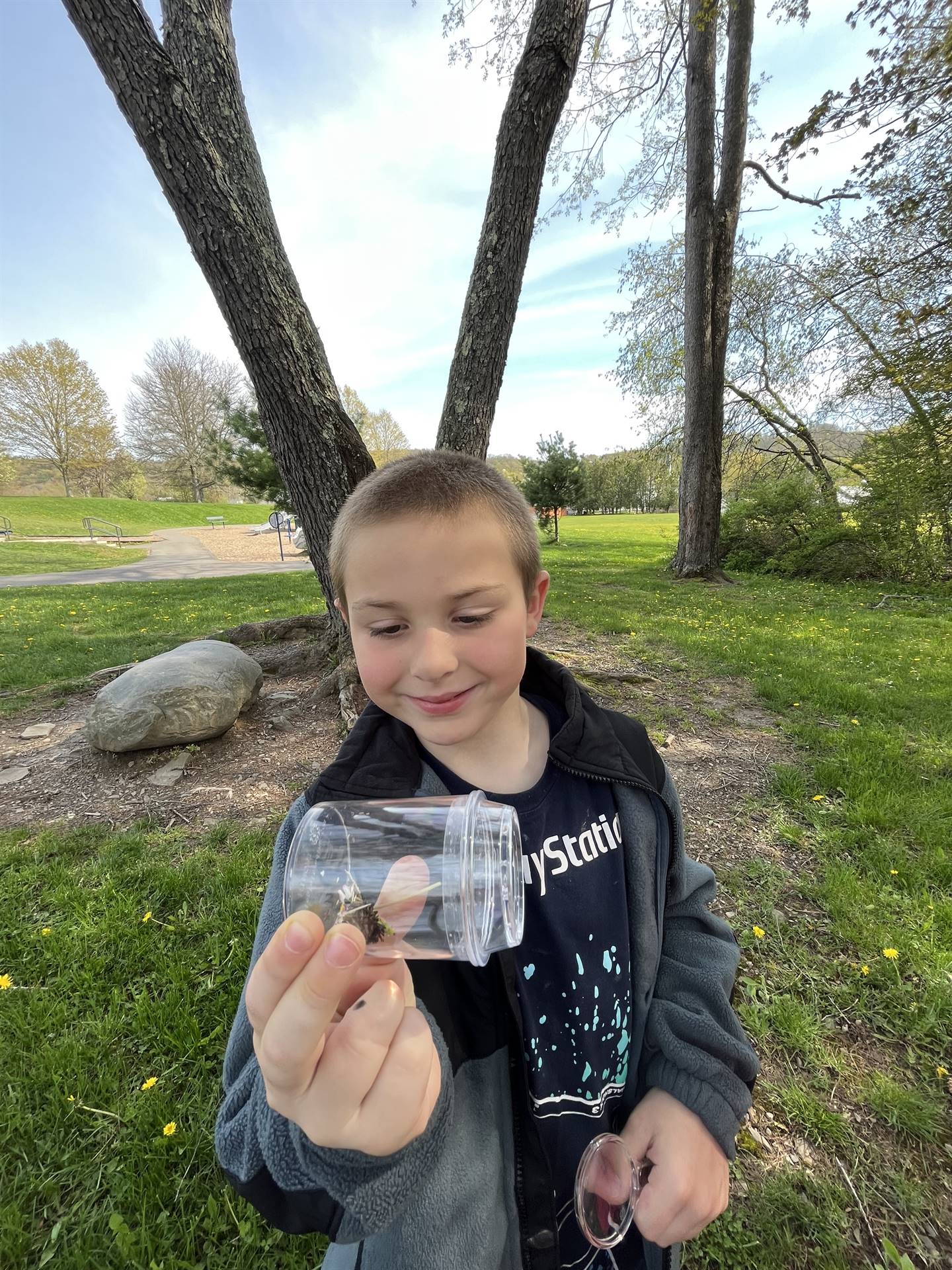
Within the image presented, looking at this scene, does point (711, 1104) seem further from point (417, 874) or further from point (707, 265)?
point (707, 265)

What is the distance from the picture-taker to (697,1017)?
52.3 inches

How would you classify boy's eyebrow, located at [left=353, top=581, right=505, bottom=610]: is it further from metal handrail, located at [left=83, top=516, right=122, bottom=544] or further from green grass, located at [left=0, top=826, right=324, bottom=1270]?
metal handrail, located at [left=83, top=516, right=122, bottom=544]

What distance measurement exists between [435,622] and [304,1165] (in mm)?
1002

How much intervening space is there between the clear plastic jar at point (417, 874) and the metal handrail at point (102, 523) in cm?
3423

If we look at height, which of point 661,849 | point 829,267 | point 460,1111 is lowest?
point 460,1111

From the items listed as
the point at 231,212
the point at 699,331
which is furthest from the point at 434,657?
the point at 699,331

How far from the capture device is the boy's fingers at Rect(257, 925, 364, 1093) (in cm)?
72

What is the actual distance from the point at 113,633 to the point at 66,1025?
8001 mm

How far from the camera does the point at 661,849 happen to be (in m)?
1.49

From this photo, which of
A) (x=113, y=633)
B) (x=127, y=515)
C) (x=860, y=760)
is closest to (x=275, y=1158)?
(x=860, y=760)

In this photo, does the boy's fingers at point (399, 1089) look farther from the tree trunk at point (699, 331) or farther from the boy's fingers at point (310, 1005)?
the tree trunk at point (699, 331)

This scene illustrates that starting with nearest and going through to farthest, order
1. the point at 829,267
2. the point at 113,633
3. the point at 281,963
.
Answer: the point at 281,963, the point at 113,633, the point at 829,267

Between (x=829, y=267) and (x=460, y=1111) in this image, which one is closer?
(x=460, y=1111)

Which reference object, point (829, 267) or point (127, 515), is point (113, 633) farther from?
point (127, 515)
